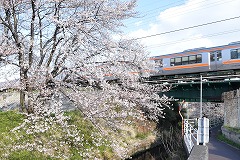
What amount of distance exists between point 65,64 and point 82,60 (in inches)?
24.9

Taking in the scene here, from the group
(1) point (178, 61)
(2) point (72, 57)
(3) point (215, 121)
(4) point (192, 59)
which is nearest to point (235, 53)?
(4) point (192, 59)

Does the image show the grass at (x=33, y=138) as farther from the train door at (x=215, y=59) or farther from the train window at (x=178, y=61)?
the train door at (x=215, y=59)

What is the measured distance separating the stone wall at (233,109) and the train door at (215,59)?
2622 mm

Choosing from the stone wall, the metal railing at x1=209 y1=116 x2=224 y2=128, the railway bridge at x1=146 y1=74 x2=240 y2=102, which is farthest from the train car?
the metal railing at x1=209 y1=116 x2=224 y2=128

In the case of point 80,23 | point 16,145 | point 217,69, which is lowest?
point 16,145

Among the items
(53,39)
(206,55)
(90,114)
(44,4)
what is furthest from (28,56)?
(206,55)

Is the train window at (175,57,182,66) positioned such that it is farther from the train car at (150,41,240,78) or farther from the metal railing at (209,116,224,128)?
the metal railing at (209,116,224,128)

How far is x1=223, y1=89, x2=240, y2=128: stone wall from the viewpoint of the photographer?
20781 mm

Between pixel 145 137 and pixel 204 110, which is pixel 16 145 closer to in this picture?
pixel 145 137

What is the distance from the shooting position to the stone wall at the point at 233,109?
Result: 68.2ft

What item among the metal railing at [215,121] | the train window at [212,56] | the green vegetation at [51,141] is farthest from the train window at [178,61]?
the metal railing at [215,121]

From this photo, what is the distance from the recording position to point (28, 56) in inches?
408

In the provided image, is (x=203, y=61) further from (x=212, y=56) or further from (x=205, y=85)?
(x=205, y=85)

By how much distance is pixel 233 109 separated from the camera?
73.9ft
